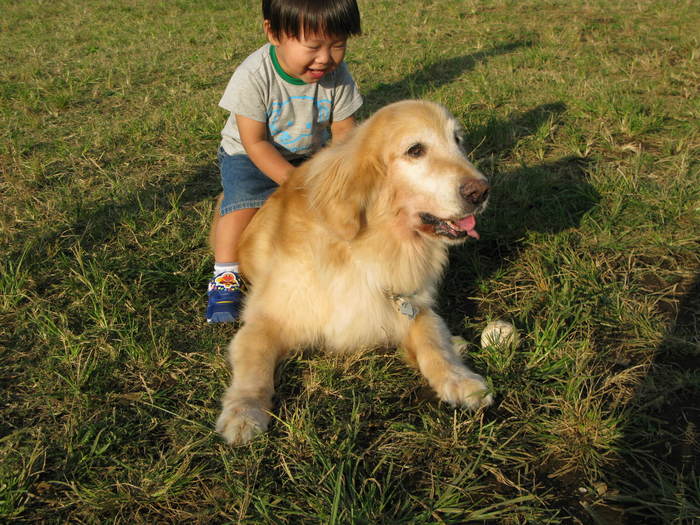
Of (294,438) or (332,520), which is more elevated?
(332,520)

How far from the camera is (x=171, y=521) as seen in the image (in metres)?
1.59

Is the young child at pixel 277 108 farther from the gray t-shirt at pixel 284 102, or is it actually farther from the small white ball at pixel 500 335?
the small white ball at pixel 500 335

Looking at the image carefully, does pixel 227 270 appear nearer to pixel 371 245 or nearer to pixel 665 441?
pixel 371 245

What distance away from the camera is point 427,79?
576cm

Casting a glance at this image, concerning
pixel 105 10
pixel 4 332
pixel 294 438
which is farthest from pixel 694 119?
pixel 105 10

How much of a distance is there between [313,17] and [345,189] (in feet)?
3.64

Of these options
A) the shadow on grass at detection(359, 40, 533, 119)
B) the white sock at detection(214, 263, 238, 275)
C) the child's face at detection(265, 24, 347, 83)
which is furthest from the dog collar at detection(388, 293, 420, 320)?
the shadow on grass at detection(359, 40, 533, 119)

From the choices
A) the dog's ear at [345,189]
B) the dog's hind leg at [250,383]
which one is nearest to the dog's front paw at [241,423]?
the dog's hind leg at [250,383]

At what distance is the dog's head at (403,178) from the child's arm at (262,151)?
69 cm

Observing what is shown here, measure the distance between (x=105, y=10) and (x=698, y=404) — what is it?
37.0 ft

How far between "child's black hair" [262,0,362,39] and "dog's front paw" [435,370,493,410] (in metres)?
1.90

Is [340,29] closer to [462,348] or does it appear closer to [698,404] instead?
[462,348]

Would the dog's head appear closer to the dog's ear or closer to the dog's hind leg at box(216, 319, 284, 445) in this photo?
the dog's ear

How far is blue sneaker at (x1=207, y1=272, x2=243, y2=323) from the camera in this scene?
2.53 m
